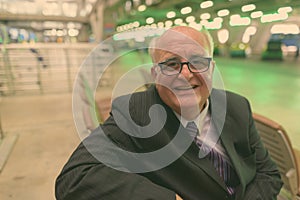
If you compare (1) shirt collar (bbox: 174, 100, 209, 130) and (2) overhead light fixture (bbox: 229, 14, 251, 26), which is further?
(2) overhead light fixture (bbox: 229, 14, 251, 26)

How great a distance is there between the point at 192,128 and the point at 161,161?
188 millimetres

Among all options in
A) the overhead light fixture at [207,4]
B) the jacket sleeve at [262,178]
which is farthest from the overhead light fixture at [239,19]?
the jacket sleeve at [262,178]

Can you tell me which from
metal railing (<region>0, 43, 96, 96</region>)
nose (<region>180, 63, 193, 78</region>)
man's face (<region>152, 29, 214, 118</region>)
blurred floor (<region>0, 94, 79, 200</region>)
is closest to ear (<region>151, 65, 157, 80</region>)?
man's face (<region>152, 29, 214, 118</region>)

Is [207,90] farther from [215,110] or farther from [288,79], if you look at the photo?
[288,79]

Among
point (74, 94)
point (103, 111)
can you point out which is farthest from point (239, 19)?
point (74, 94)

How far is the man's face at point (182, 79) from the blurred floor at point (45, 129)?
5.85ft

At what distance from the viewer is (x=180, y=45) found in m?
0.92

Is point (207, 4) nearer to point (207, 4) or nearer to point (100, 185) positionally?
point (207, 4)

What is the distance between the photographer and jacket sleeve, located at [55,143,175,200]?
0.74m

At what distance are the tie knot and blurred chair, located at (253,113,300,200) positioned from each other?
1.87 feet

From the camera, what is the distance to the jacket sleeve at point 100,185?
74cm

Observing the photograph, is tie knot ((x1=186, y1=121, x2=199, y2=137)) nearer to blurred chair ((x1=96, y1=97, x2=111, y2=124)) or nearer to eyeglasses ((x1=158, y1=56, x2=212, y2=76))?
eyeglasses ((x1=158, y1=56, x2=212, y2=76))

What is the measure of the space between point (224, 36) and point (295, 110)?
13.9 meters

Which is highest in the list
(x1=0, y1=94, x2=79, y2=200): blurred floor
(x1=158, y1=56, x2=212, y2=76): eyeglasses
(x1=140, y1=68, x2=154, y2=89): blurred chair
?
(x1=158, y1=56, x2=212, y2=76): eyeglasses
